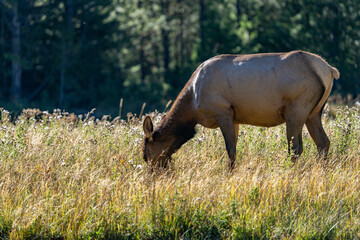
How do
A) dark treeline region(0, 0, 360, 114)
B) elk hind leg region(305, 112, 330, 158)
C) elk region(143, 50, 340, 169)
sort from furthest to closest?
1. dark treeline region(0, 0, 360, 114)
2. elk hind leg region(305, 112, 330, 158)
3. elk region(143, 50, 340, 169)

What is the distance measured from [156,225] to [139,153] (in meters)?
2.77

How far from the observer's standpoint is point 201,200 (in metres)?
5.71

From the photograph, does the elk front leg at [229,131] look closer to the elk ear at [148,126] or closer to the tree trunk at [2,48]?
the elk ear at [148,126]

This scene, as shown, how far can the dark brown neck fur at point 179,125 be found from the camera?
25.7 ft

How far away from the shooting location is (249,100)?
7480 millimetres

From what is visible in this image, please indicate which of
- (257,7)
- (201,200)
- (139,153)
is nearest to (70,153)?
(139,153)

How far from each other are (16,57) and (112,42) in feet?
18.5

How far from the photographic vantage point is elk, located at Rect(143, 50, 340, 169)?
23.9 ft

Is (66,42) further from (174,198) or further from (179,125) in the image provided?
(174,198)

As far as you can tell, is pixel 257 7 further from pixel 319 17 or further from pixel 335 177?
pixel 335 177

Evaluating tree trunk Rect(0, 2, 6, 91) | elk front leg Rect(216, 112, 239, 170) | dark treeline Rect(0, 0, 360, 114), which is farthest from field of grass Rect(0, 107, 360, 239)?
tree trunk Rect(0, 2, 6, 91)

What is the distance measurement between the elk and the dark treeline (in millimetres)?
14457

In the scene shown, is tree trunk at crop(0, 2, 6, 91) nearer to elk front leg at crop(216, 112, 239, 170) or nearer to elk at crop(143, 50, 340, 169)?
elk at crop(143, 50, 340, 169)

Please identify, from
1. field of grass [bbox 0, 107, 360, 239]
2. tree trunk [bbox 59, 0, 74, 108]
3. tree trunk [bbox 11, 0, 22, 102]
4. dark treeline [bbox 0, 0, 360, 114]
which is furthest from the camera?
tree trunk [bbox 59, 0, 74, 108]
